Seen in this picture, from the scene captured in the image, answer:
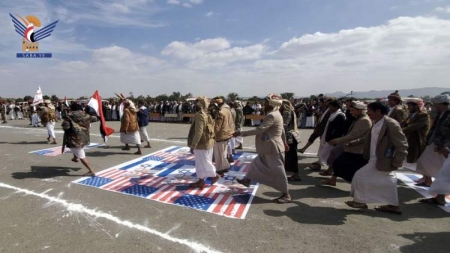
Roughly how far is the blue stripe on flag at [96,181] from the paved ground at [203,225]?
0.87 ft

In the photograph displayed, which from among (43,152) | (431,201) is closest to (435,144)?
(431,201)

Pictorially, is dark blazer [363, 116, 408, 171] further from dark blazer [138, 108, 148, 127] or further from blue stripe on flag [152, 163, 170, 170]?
dark blazer [138, 108, 148, 127]

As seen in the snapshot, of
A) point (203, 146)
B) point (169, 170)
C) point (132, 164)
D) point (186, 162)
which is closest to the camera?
point (203, 146)

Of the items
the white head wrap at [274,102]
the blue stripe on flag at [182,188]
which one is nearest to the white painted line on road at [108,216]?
the blue stripe on flag at [182,188]

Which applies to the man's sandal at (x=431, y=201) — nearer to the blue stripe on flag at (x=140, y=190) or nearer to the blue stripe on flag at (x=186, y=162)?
the blue stripe on flag at (x=140, y=190)

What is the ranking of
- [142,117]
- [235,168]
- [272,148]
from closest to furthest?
[272,148] < [235,168] < [142,117]

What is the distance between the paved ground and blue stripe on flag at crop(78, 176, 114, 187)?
264 mm

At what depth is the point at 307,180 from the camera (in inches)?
238

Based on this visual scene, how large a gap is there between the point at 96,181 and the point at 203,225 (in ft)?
10.6

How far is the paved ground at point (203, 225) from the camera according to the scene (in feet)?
10.6

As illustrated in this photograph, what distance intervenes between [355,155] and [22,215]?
5733 millimetres

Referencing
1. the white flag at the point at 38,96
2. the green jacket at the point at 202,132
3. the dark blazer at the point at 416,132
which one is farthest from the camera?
the white flag at the point at 38,96

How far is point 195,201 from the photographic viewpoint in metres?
4.64

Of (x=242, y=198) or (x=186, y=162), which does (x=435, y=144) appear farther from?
(x=186, y=162)
